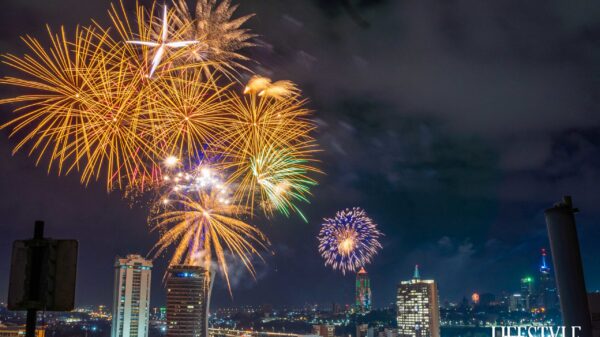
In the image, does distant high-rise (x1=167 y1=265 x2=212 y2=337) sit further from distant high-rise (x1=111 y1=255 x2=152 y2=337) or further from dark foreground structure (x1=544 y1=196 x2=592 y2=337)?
dark foreground structure (x1=544 y1=196 x2=592 y2=337)

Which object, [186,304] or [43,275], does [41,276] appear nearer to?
[43,275]

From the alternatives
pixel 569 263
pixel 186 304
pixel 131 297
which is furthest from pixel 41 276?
pixel 131 297

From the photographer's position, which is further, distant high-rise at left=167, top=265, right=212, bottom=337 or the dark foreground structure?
distant high-rise at left=167, top=265, right=212, bottom=337

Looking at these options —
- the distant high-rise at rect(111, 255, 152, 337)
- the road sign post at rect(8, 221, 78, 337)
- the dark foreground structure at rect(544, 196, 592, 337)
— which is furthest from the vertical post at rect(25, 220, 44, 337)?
the distant high-rise at rect(111, 255, 152, 337)

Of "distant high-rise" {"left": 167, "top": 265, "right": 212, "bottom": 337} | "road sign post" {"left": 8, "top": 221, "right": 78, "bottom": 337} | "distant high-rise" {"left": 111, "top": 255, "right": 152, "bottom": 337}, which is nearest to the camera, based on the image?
"road sign post" {"left": 8, "top": 221, "right": 78, "bottom": 337}

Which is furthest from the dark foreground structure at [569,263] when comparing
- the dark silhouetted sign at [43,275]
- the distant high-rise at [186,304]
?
the distant high-rise at [186,304]

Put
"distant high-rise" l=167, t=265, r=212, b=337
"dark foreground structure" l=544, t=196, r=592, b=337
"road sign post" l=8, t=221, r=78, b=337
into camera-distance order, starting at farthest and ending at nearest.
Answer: "distant high-rise" l=167, t=265, r=212, b=337
"dark foreground structure" l=544, t=196, r=592, b=337
"road sign post" l=8, t=221, r=78, b=337

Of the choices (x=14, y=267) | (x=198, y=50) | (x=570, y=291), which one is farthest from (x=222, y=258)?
(x=14, y=267)
